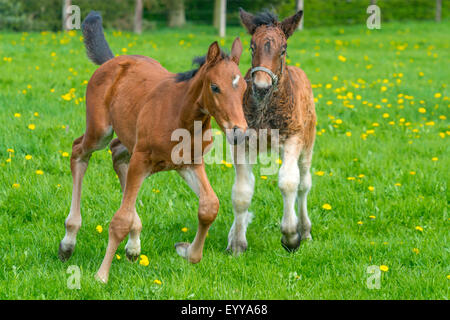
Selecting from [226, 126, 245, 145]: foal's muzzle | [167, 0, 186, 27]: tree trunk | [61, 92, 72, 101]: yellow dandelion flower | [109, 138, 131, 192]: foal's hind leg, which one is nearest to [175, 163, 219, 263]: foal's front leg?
[226, 126, 245, 145]: foal's muzzle

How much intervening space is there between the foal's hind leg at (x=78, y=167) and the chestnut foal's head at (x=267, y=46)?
122 centimetres

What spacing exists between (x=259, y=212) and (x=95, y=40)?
83.4 inches

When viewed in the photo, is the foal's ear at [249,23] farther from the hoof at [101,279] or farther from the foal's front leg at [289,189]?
the hoof at [101,279]

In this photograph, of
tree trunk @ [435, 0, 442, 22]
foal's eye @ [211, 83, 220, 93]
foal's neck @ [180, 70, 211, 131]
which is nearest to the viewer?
foal's eye @ [211, 83, 220, 93]

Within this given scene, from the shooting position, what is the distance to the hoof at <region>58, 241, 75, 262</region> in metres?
4.27

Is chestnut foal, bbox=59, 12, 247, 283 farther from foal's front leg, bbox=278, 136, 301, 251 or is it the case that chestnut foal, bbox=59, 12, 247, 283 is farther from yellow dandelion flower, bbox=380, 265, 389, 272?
yellow dandelion flower, bbox=380, 265, 389, 272

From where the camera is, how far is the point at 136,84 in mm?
4215

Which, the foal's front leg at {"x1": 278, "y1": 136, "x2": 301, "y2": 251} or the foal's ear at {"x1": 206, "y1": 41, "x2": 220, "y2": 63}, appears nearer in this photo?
the foal's ear at {"x1": 206, "y1": 41, "x2": 220, "y2": 63}

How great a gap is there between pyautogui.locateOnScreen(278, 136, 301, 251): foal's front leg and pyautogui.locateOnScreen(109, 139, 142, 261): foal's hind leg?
1124 mm

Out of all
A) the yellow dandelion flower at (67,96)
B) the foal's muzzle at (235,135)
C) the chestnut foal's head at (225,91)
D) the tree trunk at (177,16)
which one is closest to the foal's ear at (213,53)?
the chestnut foal's head at (225,91)

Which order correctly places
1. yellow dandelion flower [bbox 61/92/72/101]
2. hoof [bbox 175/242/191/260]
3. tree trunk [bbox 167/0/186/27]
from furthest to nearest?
tree trunk [bbox 167/0/186/27] → yellow dandelion flower [bbox 61/92/72/101] → hoof [bbox 175/242/191/260]

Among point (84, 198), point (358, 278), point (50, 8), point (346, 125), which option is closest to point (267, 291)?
point (358, 278)

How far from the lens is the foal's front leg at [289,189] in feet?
14.7
